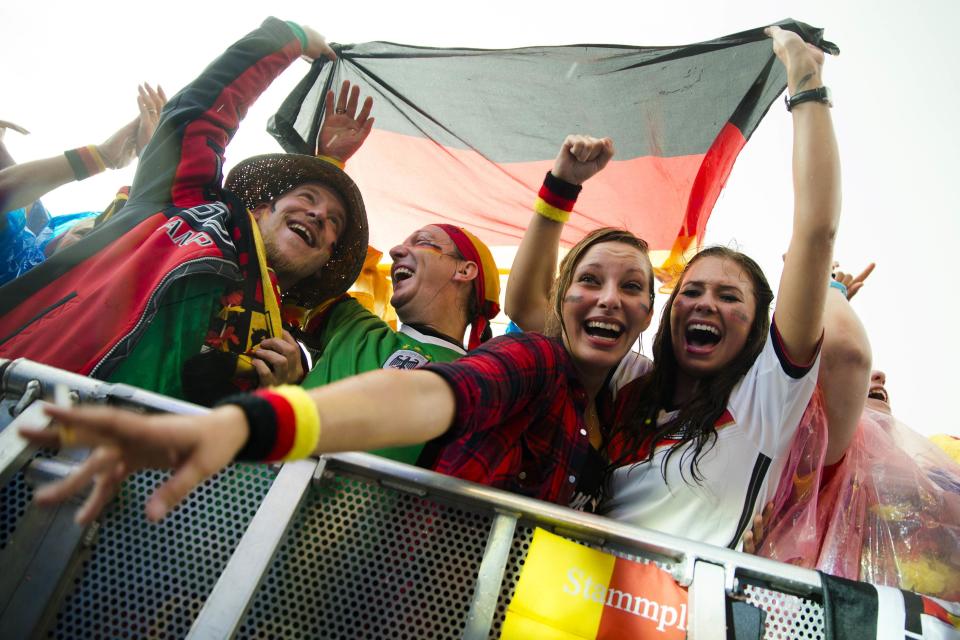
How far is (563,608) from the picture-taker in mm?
1094

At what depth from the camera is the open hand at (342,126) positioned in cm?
306

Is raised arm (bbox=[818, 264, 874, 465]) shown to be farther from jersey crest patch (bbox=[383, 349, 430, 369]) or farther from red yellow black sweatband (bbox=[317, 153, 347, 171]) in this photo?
red yellow black sweatband (bbox=[317, 153, 347, 171])

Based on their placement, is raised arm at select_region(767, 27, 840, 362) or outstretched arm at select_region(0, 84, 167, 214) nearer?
raised arm at select_region(767, 27, 840, 362)

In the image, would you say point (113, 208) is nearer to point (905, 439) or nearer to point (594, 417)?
point (594, 417)

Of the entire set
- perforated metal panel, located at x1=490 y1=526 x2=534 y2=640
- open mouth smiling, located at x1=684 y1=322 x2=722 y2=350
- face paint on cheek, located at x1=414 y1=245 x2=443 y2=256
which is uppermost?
face paint on cheek, located at x1=414 y1=245 x2=443 y2=256

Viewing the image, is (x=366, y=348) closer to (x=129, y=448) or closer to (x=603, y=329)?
(x=603, y=329)

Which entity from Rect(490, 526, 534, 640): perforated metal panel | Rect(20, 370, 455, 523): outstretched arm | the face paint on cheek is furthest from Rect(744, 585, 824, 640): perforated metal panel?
the face paint on cheek

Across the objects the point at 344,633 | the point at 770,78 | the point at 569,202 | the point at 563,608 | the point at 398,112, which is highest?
the point at 770,78

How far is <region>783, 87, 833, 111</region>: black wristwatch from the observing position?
1.91m

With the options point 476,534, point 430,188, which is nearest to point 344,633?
point 476,534

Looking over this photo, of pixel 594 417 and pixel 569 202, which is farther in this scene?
pixel 569 202

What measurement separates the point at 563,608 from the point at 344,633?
410mm

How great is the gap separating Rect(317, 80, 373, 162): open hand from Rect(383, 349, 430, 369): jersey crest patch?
138 cm

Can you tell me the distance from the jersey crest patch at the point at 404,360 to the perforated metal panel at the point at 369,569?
0.87 m
